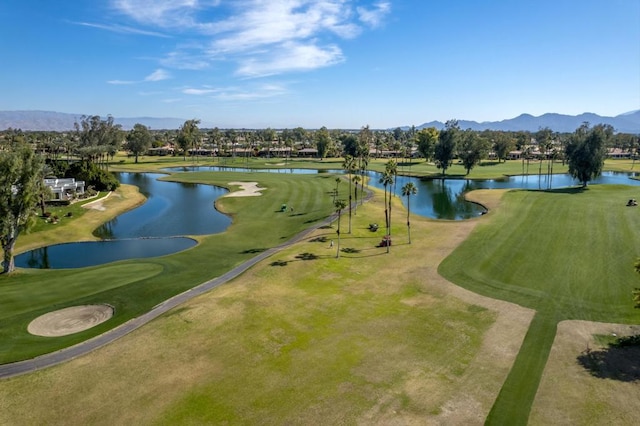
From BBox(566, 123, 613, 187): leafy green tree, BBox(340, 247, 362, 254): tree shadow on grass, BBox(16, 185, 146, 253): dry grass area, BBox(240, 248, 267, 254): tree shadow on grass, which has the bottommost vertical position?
BBox(240, 248, 267, 254): tree shadow on grass

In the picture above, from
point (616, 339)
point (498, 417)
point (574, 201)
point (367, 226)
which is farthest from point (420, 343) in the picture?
point (574, 201)

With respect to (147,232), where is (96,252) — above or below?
below

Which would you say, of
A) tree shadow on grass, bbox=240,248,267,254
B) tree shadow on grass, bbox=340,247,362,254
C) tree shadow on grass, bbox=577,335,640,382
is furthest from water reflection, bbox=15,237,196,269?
tree shadow on grass, bbox=577,335,640,382

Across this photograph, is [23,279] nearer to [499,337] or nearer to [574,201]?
[499,337]

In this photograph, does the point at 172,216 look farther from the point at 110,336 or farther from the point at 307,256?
the point at 110,336

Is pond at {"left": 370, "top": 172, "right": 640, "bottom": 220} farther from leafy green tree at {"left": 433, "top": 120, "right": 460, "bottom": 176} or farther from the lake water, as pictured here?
leafy green tree at {"left": 433, "top": 120, "right": 460, "bottom": 176}

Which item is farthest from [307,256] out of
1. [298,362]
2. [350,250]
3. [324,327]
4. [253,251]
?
[298,362]
